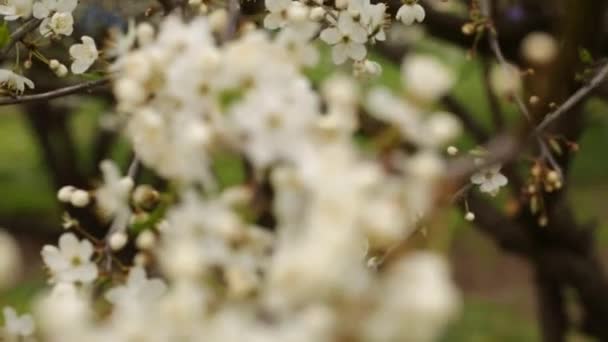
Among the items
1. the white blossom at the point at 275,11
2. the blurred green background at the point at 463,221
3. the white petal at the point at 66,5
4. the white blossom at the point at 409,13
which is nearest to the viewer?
the white blossom at the point at 275,11

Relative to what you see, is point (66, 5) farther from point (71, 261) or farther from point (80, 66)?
point (71, 261)

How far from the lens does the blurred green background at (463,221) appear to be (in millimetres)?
6809

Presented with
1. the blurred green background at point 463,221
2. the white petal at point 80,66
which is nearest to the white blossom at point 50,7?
the white petal at point 80,66

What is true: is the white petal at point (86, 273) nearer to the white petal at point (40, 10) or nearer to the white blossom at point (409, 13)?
the white petal at point (40, 10)

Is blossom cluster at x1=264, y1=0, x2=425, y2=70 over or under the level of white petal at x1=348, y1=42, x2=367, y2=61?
over

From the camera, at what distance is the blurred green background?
6809mm

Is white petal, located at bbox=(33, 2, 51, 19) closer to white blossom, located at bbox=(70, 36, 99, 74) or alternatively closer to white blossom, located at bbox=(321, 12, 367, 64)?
white blossom, located at bbox=(70, 36, 99, 74)

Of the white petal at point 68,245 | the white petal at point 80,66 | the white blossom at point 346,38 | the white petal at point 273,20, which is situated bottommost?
the white blossom at point 346,38

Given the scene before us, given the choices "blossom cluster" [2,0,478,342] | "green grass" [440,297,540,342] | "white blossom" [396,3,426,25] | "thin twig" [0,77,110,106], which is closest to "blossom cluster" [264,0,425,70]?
"white blossom" [396,3,426,25]

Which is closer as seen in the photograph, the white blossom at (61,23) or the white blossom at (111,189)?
the white blossom at (111,189)

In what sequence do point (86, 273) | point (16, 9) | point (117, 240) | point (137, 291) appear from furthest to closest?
point (16, 9) < point (86, 273) < point (117, 240) < point (137, 291)

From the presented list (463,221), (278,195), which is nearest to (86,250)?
(278,195)

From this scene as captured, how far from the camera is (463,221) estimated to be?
810 centimetres

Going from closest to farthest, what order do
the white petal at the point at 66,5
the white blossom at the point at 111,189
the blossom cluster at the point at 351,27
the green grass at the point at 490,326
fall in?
the white blossom at the point at 111,189 < the blossom cluster at the point at 351,27 < the white petal at the point at 66,5 < the green grass at the point at 490,326
